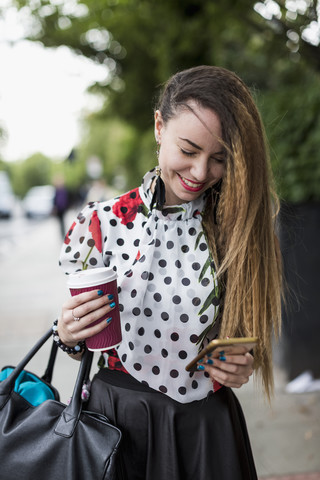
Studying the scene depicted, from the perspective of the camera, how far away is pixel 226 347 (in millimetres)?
1262

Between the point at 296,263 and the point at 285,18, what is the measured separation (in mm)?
1934

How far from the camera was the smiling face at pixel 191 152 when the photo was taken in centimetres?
143

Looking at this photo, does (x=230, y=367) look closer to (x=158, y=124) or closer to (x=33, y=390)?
(x=33, y=390)

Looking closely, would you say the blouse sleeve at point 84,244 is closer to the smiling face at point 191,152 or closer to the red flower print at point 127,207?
the red flower print at point 127,207

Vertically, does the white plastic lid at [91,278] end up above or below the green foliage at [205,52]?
below

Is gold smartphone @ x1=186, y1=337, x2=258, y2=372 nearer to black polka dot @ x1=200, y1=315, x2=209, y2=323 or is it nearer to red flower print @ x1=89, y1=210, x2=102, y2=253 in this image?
black polka dot @ x1=200, y1=315, x2=209, y2=323

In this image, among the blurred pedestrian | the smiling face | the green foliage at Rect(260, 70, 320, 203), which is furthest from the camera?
the blurred pedestrian

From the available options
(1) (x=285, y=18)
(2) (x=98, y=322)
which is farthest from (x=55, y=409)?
(1) (x=285, y=18)

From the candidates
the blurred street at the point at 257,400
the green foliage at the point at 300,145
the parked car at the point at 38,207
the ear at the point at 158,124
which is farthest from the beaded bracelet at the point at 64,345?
the parked car at the point at 38,207

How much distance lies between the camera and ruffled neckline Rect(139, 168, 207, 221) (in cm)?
157

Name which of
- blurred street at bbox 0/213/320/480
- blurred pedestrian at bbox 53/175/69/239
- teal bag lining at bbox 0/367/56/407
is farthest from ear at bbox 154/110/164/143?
blurred pedestrian at bbox 53/175/69/239

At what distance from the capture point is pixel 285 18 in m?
3.70

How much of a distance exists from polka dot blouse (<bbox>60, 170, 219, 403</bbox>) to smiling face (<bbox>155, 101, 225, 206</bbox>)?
0.09 m

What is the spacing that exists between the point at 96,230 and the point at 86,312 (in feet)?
1.13
